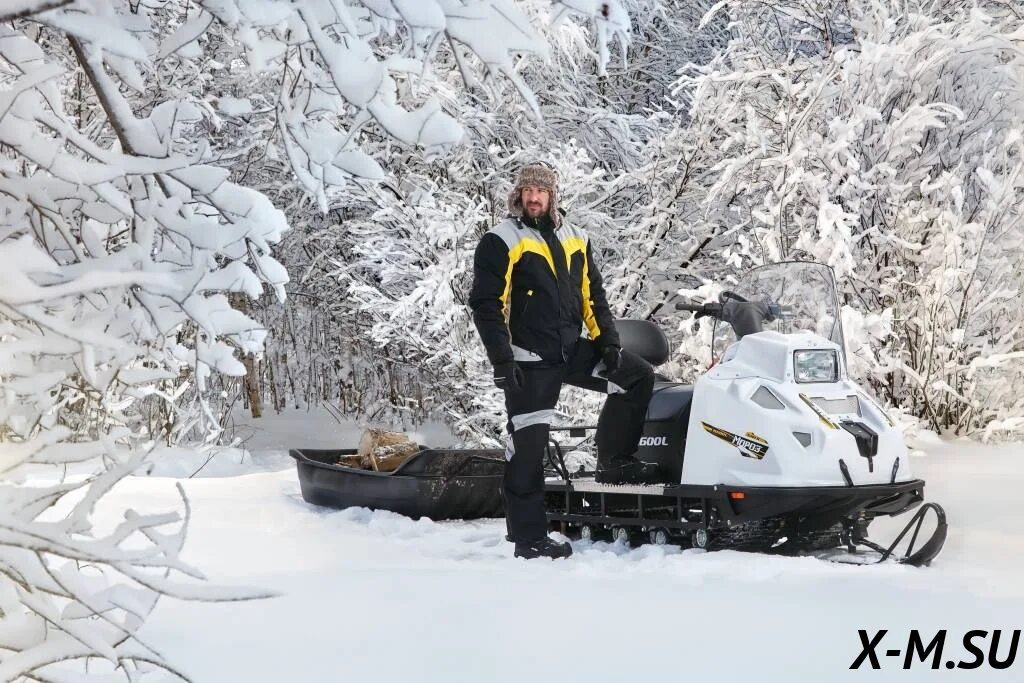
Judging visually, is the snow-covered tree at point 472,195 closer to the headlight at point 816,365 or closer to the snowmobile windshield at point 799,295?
the snowmobile windshield at point 799,295

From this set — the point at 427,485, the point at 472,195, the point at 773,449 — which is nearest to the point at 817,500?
the point at 773,449

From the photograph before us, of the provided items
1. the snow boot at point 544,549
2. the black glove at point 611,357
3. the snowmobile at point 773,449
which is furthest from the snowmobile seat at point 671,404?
the snow boot at point 544,549

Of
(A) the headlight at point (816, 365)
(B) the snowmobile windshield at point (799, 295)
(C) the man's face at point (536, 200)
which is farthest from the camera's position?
(B) the snowmobile windshield at point (799, 295)

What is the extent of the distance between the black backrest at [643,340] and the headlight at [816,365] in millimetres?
881

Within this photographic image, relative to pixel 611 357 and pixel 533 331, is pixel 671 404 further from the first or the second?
pixel 533 331

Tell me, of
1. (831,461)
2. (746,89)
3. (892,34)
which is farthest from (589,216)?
(831,461)

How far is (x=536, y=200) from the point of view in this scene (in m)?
5.06

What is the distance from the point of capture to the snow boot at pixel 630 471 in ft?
17.4

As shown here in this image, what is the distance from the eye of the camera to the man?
4.98 metres

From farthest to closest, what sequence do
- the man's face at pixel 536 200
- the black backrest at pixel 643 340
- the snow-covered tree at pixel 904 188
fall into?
1. the snow-covered tree at pixel 904 188
2. the black backrest at pixel 643 340
3. the man's face at pixel 536 200

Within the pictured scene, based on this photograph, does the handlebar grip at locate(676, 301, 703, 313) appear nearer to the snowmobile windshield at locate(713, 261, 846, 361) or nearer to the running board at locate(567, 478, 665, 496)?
the snowmobile windshield at locate(713, 261, 846, 361)

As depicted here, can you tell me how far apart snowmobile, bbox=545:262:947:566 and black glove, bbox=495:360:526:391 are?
49 cm

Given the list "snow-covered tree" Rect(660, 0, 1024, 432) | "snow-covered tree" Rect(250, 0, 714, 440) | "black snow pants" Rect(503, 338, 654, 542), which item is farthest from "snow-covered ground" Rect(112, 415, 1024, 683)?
"snow-covered tree" Rect(250, 0, 714, 440)

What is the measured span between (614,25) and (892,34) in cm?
749
